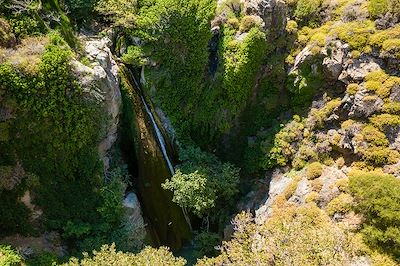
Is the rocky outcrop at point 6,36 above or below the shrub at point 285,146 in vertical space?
above

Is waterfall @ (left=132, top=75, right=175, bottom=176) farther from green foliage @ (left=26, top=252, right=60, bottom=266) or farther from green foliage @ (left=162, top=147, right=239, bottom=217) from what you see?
green foliage @ (left=26, top=252, right=60, bottom=266)

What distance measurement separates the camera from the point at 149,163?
21.1m

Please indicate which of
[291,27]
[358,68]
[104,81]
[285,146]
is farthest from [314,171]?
[104,81]

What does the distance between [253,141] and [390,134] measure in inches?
309

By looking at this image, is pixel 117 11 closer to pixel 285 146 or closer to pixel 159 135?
pixel 159 135

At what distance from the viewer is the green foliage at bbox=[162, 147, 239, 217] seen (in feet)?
65.2

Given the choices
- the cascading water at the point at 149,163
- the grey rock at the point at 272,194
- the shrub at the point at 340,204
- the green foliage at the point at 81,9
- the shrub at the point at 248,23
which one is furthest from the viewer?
the shrub at the point at 248,23

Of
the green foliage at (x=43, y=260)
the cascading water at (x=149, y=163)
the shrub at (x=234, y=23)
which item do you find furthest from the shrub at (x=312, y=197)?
the green foliage at (x=43, y=260)

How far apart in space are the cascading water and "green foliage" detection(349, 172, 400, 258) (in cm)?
1032

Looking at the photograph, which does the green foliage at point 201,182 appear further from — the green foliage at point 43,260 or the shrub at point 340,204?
the green foliage at point 43,260

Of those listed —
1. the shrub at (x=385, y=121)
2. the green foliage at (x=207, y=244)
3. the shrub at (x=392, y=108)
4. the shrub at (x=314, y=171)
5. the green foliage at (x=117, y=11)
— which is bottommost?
the green foliage at (x=207, y=244)

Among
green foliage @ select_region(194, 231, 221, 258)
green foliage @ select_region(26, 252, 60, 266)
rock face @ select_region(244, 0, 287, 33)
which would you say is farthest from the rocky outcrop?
green foliage @ select_region(194, 231, 221, 258)

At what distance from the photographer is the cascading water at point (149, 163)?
20547mm

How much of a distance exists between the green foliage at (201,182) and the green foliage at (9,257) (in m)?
7.80
